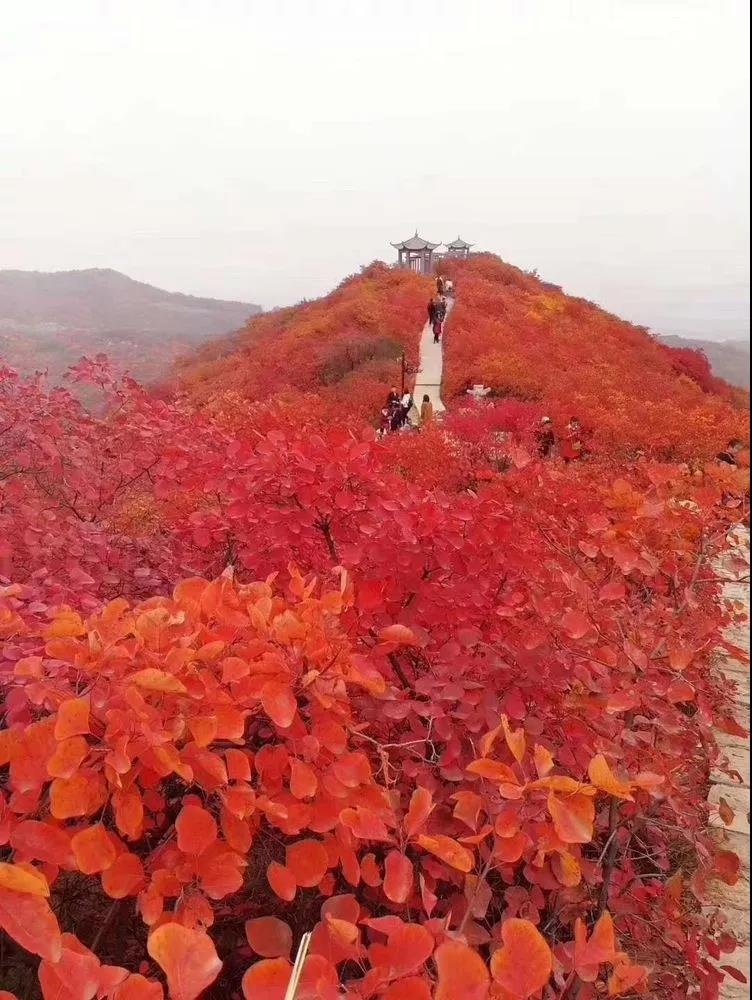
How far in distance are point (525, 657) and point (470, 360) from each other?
44.0ft

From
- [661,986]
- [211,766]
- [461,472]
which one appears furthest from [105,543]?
[461,472]

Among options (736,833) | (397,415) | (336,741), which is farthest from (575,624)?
(397,415)

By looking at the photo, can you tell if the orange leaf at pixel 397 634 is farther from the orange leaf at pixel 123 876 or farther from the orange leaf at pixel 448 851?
the orange leaf at pixel 123 876

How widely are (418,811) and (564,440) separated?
9.16 meters

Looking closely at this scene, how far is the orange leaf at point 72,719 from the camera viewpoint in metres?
1.02

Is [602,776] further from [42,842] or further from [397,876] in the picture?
[42,842]

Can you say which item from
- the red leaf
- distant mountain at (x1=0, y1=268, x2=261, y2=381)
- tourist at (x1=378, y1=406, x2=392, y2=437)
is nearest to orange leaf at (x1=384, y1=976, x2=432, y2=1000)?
the red leaf

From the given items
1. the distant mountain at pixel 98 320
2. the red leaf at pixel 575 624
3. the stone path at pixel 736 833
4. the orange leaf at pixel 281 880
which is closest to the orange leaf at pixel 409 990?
the orange leaf at pixel 281 880

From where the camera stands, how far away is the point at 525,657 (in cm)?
182

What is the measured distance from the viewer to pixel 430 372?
15.3 metres

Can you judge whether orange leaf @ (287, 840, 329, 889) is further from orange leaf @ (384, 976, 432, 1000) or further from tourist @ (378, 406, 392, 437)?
tourist @ (378, 406, 392, 437)

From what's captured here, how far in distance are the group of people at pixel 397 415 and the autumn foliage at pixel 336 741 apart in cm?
689

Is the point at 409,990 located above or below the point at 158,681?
below

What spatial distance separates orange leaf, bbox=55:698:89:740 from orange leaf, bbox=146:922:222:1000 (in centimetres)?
35
